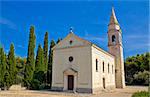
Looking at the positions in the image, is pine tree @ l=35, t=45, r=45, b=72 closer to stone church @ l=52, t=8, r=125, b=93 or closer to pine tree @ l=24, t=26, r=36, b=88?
pine tree @ l=24, t=26, r=36, b=88

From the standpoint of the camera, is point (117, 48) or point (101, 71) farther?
point (117, 48)

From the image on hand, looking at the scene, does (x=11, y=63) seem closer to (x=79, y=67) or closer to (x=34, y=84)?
(x=34, y=84)

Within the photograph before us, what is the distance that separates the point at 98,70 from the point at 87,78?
2.83 m

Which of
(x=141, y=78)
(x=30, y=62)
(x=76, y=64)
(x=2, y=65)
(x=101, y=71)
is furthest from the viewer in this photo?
(x=141, y=78)

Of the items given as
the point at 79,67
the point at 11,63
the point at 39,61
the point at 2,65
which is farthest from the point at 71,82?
the point at 2,65

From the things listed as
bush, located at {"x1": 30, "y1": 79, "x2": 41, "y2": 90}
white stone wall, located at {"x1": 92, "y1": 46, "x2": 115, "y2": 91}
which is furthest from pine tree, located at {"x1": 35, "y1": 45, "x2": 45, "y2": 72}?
white stone wall, located at {"x1": 92, "y1": 46, "x2": 115, "y2": 91}

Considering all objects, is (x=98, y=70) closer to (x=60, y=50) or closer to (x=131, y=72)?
(x=60, y=50)

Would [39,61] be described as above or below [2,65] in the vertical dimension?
above

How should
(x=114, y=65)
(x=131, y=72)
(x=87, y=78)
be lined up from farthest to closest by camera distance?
(x=131, y=72) < (x=114, y=65) < (x=87, y=78)

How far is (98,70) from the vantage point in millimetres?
25000

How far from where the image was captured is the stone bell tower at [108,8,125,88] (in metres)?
33.8

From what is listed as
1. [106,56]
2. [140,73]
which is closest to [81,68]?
[106,56]

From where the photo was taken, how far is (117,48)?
3447 cm

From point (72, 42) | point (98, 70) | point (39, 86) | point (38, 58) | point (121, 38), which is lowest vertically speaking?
point (39, 86)
